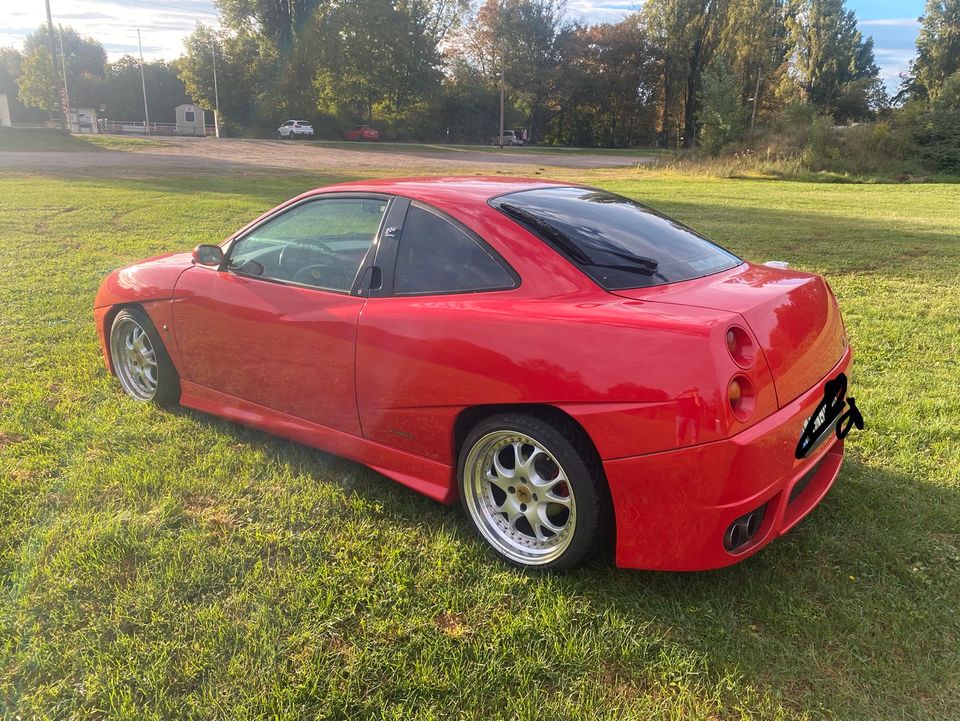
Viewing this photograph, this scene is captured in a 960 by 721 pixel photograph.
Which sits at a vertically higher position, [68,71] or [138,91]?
[68,71]

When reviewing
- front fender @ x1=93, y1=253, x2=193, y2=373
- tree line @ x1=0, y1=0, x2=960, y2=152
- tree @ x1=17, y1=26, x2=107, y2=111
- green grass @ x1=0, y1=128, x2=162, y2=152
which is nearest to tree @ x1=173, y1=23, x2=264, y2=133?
tree line @ x1=0, y1=0, x2=960, y2=152

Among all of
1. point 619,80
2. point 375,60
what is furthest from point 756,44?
point 375,60

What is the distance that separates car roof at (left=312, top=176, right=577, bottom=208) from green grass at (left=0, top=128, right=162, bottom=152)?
34.8 m

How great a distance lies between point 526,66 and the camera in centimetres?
5897

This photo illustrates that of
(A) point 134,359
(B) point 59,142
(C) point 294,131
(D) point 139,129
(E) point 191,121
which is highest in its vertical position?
(E) point 191,121

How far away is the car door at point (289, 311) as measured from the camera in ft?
9.50

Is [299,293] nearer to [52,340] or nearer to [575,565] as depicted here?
[575,565]

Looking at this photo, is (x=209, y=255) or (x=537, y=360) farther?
(x=209, y=255)

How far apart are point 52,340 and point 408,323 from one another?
400 centimetres

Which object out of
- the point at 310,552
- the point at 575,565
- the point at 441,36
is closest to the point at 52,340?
the point at 310,552

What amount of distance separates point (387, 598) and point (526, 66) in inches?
2472

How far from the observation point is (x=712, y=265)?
2910 mm

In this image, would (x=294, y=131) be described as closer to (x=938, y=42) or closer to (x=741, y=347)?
(x=938, y=42)

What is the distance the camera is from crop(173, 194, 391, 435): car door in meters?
2.89
